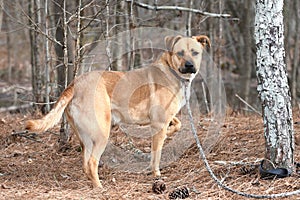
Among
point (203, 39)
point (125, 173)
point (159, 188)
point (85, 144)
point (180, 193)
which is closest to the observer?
point (180, 193)

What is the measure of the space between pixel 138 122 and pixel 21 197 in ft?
6.75

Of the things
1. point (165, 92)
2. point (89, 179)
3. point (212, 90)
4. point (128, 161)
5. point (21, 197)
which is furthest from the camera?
point (212, 90)

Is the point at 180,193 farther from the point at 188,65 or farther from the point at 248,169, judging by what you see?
the point at 188,65

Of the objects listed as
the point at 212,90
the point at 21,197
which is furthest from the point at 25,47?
the point at 21,197

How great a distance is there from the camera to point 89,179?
5895mm

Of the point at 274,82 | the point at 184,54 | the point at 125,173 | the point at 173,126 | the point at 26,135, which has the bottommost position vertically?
the point at 125,173

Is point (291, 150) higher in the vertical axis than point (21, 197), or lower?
higher

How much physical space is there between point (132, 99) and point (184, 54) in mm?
898

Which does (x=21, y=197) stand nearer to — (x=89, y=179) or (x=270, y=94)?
(x=89, y=179)

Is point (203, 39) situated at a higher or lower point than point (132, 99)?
higher

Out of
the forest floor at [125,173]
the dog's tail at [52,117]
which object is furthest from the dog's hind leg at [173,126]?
the dog's tail at [52,117]

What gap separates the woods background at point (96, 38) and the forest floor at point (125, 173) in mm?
794

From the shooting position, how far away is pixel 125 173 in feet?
21.3

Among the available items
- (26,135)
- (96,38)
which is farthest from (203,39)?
(96,38)
